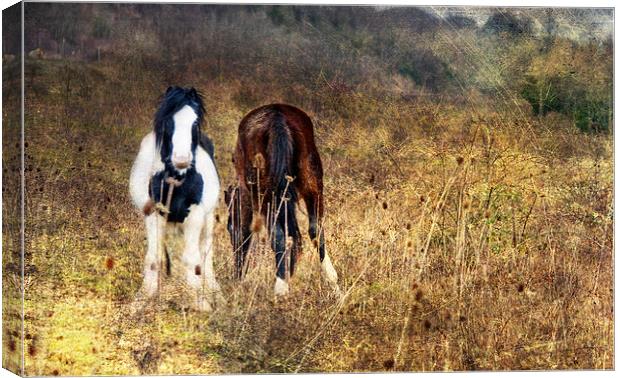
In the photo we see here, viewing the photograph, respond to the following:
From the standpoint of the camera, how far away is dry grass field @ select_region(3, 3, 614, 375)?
11.2 meters

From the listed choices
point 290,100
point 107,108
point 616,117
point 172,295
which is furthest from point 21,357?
point 616,117

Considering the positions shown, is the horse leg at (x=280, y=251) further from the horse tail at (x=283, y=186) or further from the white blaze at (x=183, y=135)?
the white blaze at (x=183, y=135)

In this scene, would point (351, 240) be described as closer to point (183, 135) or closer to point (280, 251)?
point (280, 251)

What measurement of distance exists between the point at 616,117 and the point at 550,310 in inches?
62.9

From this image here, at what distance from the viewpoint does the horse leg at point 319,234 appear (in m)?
11.5

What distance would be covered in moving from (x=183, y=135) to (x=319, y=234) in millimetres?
1260

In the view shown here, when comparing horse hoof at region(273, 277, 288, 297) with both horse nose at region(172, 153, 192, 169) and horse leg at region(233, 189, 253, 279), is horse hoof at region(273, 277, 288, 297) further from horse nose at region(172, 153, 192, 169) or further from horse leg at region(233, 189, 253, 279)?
horse nose at region(172, 153, 192, 169)

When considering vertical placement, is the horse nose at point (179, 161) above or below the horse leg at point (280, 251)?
above

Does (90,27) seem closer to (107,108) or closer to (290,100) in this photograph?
(107,108)

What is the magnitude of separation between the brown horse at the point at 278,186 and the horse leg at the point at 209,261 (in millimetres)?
149

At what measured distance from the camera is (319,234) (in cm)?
1148

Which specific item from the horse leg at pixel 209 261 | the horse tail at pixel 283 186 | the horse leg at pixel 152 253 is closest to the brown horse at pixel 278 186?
the horse tail at pixel 283 186

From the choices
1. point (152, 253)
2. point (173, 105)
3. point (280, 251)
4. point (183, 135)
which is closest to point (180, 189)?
point (183, 135)

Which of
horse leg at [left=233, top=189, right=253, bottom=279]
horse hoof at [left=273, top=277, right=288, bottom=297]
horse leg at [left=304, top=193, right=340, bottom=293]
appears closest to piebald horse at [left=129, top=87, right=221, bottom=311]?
horse leg at [left=233, top=189, right=253, bottom=279]
